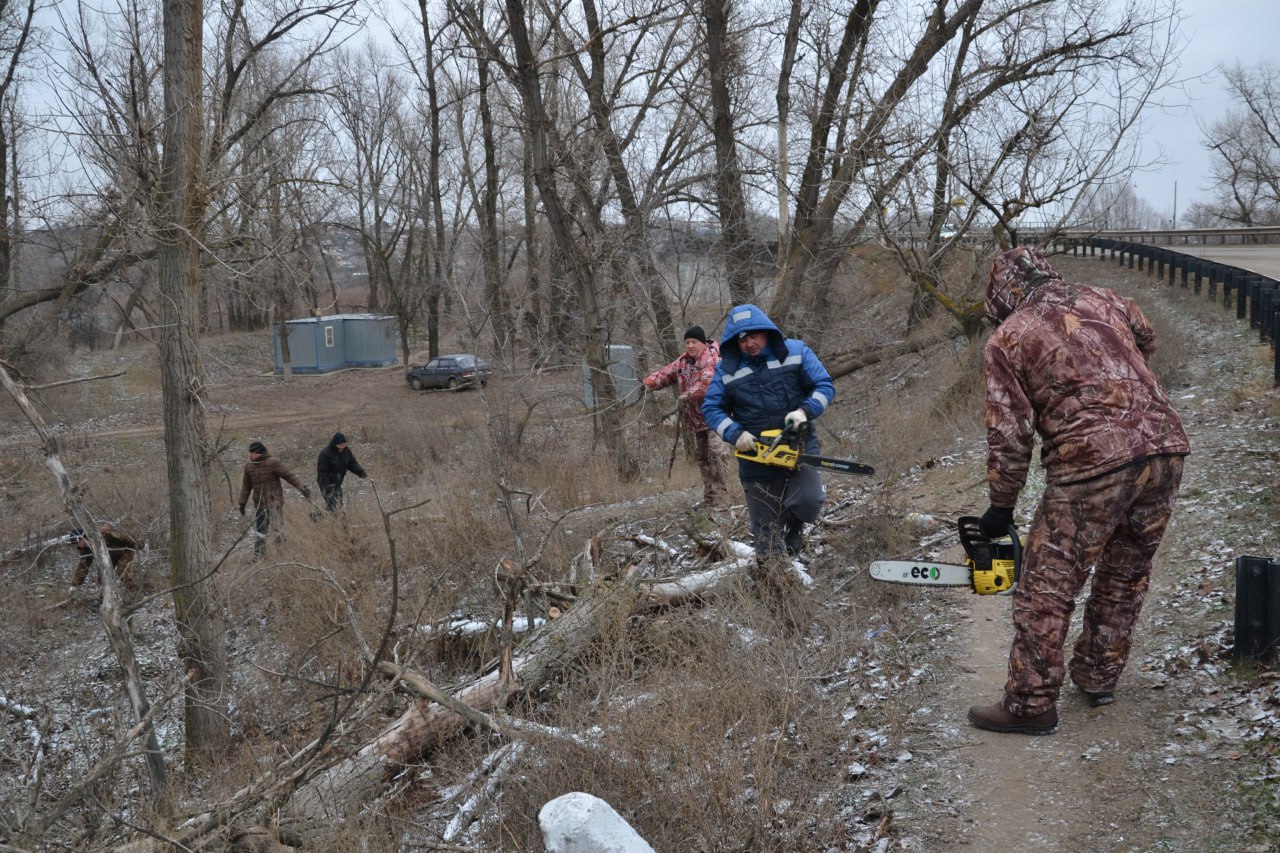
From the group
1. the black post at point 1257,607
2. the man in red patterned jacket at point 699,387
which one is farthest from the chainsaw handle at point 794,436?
the black post at point 1257,607

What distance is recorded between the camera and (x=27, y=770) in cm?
463

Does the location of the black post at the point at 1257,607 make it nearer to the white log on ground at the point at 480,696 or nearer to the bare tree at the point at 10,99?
the white log on ground at the point at 480,696

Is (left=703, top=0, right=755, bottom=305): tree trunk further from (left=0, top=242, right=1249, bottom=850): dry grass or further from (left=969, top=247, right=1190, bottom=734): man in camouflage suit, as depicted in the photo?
(left=969, top=247, right=1190, bottom=734): man in camouflage suit

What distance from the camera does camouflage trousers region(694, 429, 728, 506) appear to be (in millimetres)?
8734

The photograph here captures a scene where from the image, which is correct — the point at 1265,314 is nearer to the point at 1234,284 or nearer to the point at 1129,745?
the point at 1234,284

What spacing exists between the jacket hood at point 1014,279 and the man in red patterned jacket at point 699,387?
3.85m

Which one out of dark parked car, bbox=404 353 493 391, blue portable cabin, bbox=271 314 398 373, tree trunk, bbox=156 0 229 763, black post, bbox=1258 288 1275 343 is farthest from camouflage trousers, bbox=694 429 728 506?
→ blue portable cabin, bbox=271 314 398 373

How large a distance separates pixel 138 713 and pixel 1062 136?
1148 cm

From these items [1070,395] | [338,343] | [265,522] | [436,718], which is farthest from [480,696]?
[338,343]

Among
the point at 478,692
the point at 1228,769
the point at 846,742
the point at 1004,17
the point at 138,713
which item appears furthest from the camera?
the point at 1004,17

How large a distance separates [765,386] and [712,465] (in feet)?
9.14

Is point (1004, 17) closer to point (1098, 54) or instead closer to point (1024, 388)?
point (1098, 54)

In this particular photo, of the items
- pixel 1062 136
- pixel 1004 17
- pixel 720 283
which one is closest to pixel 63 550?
pixel 720 283

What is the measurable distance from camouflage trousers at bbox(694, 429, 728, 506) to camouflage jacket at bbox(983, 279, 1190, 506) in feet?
15.4
